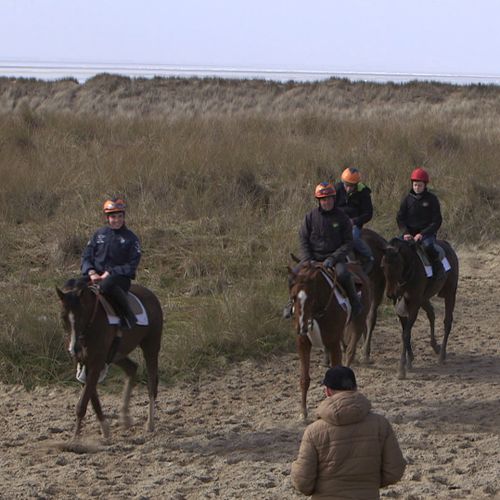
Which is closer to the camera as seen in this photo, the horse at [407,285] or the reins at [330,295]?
the reins at [330,295]

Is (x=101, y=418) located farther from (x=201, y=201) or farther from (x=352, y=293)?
(x=201, y=201)

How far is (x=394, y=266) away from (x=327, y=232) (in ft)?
3.30

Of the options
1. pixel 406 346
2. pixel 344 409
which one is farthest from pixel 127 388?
pixel 344 409

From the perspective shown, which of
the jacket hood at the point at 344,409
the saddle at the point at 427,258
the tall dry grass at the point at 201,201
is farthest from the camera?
the tall dry grass at the point at 201,201

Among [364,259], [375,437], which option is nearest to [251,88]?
[364,259]

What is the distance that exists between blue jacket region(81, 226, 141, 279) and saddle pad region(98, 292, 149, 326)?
27 cm

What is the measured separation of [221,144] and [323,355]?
10.8 m

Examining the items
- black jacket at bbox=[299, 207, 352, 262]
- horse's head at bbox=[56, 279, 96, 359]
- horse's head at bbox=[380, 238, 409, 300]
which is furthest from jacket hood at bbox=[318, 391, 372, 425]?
horse's head at bbox=[380, 238, 409, 300]

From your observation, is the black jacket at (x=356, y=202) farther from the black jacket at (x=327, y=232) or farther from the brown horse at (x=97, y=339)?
the brown horse at (x=97, y=339)

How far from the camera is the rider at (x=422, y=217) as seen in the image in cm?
1254

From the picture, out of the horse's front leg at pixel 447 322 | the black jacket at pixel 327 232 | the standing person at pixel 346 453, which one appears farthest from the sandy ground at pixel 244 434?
the standing person at pixel 346 453

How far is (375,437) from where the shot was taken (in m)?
5.54

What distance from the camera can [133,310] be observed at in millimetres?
10055

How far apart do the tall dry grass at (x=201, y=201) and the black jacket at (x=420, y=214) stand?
6.76 ft
